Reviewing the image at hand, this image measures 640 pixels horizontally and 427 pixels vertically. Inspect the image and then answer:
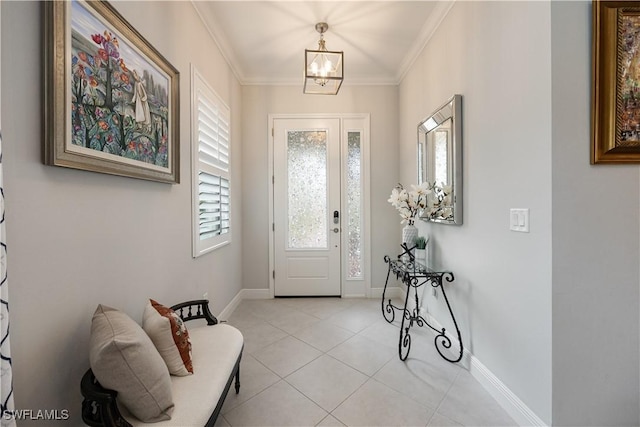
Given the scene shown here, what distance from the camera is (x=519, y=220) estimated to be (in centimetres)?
152

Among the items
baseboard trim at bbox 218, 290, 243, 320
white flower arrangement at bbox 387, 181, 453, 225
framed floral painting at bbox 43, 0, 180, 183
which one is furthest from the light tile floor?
framed floral painting at bbox 43, 0, 180, 183

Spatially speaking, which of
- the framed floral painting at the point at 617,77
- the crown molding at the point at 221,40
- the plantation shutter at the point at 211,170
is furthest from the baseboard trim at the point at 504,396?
the crown molding at the point at 221,40

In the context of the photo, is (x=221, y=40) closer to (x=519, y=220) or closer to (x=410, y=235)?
(x=410, y=235)

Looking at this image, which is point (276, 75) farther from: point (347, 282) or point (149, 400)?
point (149, 400)

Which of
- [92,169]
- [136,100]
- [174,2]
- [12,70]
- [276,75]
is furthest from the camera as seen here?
[276,75]

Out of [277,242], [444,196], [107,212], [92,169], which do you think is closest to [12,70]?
[92,169]

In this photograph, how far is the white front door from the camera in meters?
3.64

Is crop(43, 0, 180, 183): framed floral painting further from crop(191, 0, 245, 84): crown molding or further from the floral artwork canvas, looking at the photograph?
crop(191, 0, 245, 84): crown molding

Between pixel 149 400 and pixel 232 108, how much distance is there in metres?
3.02

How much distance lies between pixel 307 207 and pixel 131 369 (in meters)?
2.82

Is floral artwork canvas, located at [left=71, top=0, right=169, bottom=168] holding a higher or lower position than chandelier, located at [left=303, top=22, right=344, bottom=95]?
lower

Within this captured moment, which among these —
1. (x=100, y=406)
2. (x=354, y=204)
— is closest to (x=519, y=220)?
(x=100, y=406)

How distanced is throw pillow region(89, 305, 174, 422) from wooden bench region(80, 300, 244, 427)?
4cm

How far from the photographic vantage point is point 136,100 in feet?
5.00
